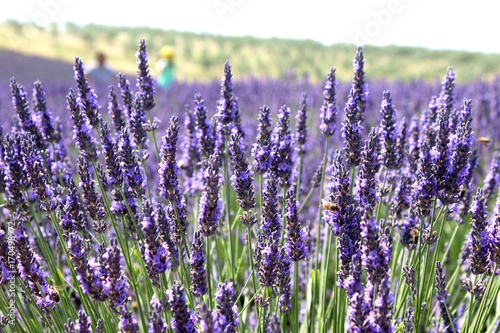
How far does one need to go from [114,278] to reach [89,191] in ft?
1.84

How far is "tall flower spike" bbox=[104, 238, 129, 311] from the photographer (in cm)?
156

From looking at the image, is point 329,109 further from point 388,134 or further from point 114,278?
point 114,278

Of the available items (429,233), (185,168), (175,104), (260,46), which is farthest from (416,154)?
(260,46)

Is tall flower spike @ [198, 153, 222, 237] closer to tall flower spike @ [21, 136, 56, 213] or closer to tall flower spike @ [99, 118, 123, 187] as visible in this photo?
tall flower spike @ [99, 118, 123, 187]

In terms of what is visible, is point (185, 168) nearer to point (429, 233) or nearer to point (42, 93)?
point (42, 93)

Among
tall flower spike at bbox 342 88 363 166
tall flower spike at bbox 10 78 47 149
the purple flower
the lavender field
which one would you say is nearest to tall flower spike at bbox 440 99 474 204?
the lavender field

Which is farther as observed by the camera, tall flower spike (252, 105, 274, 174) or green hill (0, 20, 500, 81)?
green hill (0, 20, 500, 81)

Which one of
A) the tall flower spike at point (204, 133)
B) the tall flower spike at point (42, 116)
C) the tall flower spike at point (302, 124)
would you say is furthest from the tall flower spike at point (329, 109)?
the tall flower spike at point (42, 116)

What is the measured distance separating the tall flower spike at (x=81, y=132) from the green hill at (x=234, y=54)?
22544mm

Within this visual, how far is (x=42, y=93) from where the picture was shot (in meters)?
2.68

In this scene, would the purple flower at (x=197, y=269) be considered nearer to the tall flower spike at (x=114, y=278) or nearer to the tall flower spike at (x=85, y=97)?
the tall flower spike at (x=114, y=278)

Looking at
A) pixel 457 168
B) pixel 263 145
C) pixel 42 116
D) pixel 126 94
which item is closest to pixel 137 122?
pixel 126 94

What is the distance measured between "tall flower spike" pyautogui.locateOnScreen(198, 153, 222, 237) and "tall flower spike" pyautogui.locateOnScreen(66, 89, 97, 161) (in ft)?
2.31

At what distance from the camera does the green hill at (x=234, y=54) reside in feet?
94.5
